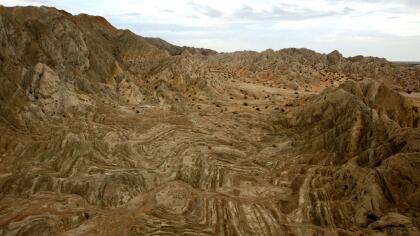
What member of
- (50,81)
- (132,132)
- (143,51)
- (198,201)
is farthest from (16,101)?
(143,51)

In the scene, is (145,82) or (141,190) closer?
(141,190)

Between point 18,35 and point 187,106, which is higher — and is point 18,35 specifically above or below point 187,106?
above

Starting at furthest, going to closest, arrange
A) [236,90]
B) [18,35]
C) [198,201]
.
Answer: [236,90]
[18,35]
[198,201]

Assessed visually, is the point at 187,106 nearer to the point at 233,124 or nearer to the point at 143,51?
the point at 233,124

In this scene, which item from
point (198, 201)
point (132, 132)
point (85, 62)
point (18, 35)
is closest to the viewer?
point (198, 201)

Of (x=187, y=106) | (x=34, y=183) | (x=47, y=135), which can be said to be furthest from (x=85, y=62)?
(x=34, y=183)

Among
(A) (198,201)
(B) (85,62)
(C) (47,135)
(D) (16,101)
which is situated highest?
(B) (85,62)
